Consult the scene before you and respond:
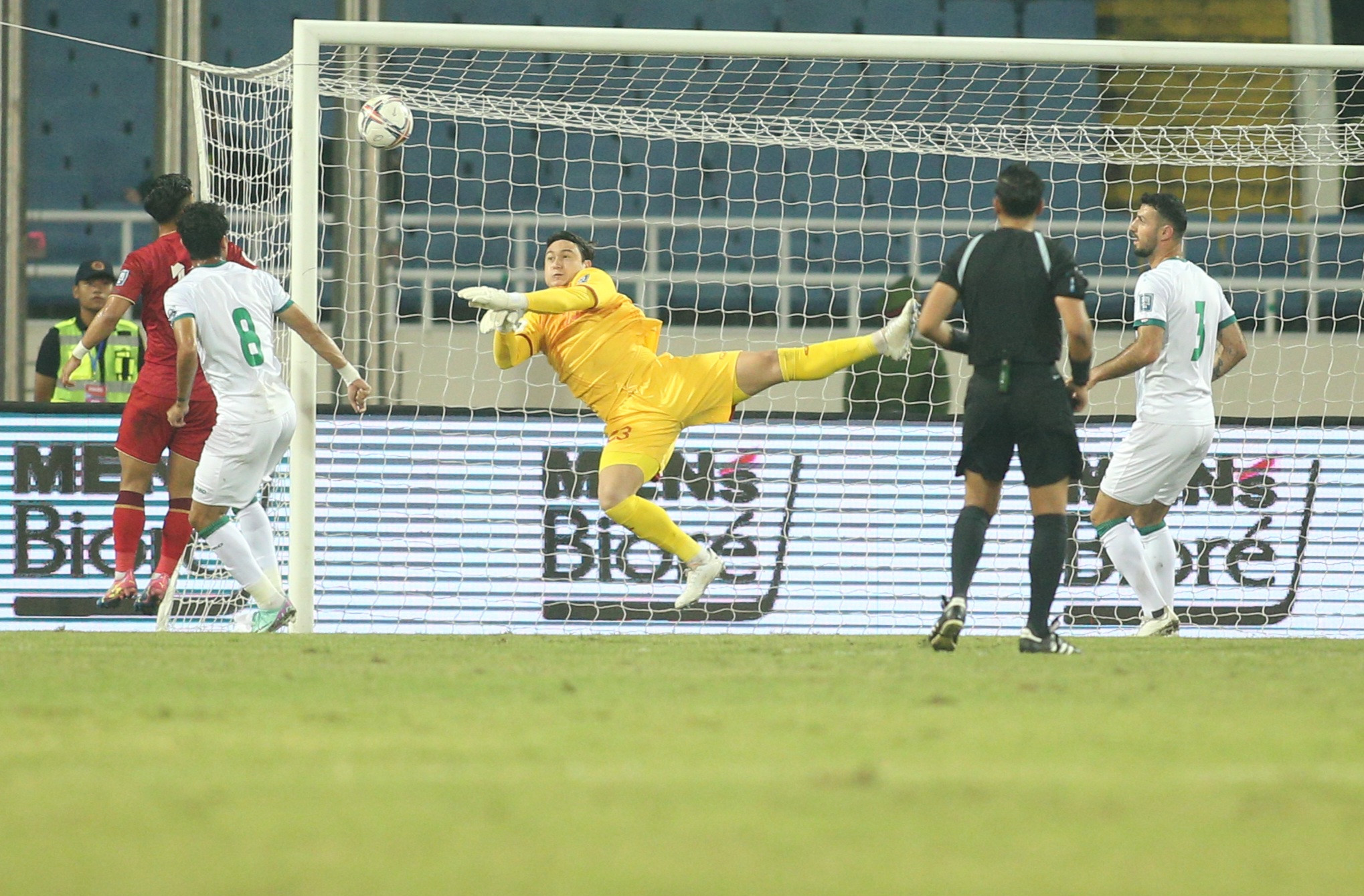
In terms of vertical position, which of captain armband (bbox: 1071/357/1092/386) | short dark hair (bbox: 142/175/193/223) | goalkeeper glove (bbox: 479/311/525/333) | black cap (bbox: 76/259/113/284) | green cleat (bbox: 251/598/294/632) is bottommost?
green cleat (bbox: 251/598/294/632)

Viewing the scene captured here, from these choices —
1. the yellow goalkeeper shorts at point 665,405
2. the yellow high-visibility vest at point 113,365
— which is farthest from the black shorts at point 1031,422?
the yellow high-visibility vest at point 113,365

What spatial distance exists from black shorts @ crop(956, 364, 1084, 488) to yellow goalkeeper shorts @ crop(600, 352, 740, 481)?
5.51 feet

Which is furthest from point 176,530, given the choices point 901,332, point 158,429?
point 901,332

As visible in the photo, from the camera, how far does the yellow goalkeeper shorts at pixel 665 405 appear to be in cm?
714

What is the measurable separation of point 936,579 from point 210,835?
6.69 m

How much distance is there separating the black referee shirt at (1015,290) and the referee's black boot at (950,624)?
828 mm

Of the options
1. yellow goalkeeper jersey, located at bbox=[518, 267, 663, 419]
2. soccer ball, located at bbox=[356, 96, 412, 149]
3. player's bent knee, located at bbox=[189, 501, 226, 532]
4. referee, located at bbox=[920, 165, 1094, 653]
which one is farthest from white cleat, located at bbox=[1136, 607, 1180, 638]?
player's bent knee, located at bbox=[189, 501, 226, 532]

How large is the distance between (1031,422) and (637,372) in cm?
209

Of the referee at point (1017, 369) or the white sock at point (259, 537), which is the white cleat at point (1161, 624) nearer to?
the referee at point (1017, 369)

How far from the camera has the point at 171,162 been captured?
11.5 m

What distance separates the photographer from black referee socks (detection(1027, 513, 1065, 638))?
5.71 m

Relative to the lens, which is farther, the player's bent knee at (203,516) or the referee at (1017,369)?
the player's bent knee at (203,516)

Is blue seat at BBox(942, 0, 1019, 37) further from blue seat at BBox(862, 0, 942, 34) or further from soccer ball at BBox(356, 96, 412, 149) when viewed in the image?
soccer ball at BBox(356, 96, 412, 149)

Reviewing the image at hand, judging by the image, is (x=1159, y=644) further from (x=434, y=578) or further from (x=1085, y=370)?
(x=434, y=578)
